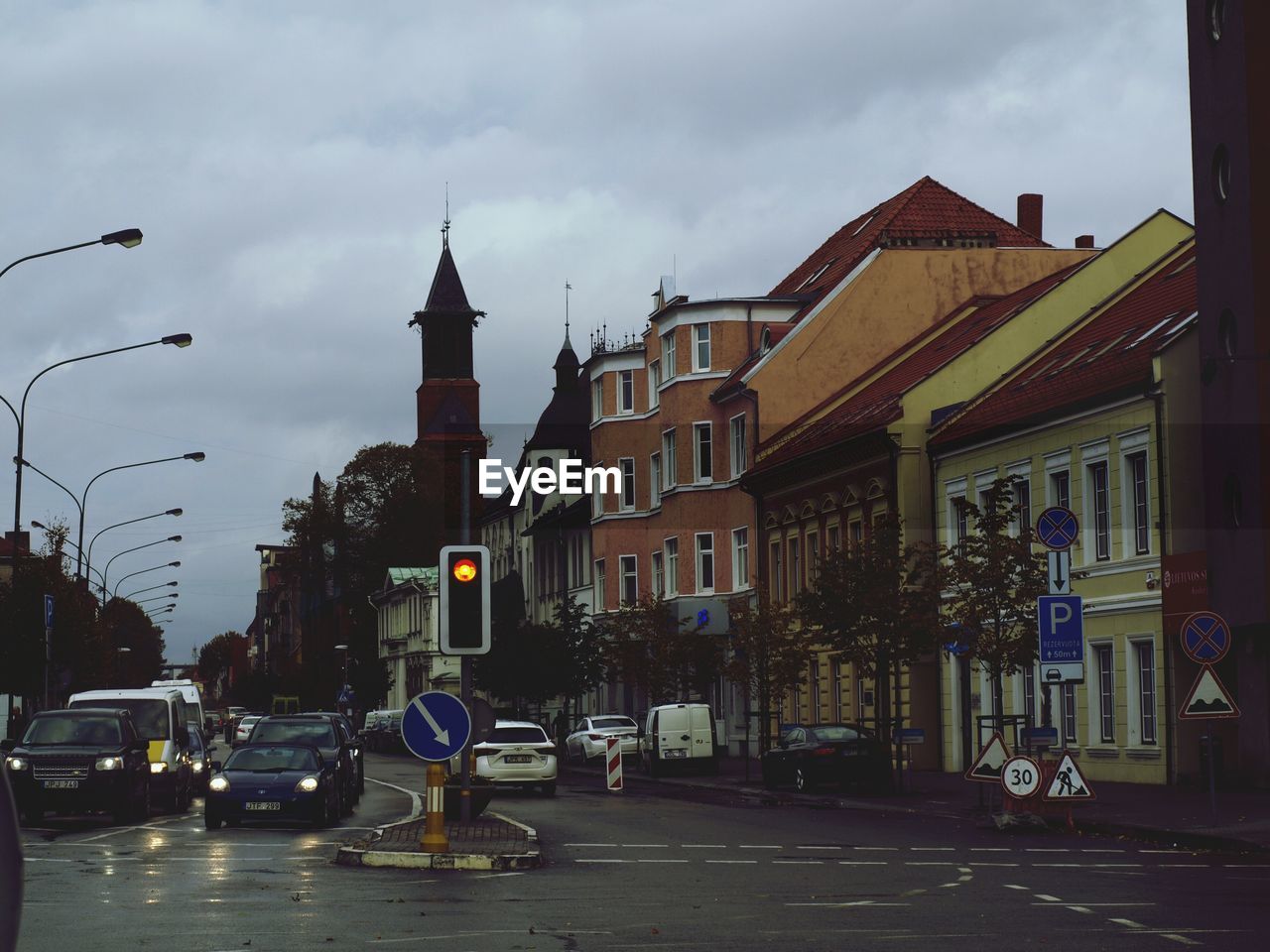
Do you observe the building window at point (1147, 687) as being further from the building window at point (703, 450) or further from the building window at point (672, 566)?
the building window at point (672, 566)

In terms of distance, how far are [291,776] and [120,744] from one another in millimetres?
3822

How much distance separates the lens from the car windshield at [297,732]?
32.7 meters

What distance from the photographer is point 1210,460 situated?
3631 centimetres

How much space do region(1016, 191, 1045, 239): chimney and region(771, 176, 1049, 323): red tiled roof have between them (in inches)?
86.8

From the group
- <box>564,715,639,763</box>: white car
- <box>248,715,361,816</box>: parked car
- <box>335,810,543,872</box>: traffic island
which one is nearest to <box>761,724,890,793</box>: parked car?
<box>248,715,361,816</box>: parked car

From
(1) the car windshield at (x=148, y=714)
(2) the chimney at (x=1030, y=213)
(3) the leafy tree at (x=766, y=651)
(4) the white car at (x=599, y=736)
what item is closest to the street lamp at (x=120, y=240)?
(1) the car windshield at (x=148, y=714)

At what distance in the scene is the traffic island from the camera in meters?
19.2

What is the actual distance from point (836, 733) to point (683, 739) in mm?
12901

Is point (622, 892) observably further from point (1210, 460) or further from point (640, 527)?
point (640, 527)

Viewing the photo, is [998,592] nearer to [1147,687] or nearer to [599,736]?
[1147,687]

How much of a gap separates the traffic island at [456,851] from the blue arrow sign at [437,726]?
0.98 metres

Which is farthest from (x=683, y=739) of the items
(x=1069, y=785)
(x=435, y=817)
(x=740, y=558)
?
(x=435, y=817)

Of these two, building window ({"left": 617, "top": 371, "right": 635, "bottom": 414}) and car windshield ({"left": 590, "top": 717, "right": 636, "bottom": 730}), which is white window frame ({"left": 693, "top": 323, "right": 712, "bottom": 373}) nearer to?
building window ({"left": 617, "top": 371, "right": 635, "bottom": 414})

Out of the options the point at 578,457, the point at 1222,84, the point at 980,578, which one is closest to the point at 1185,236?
the point at 1222,84
